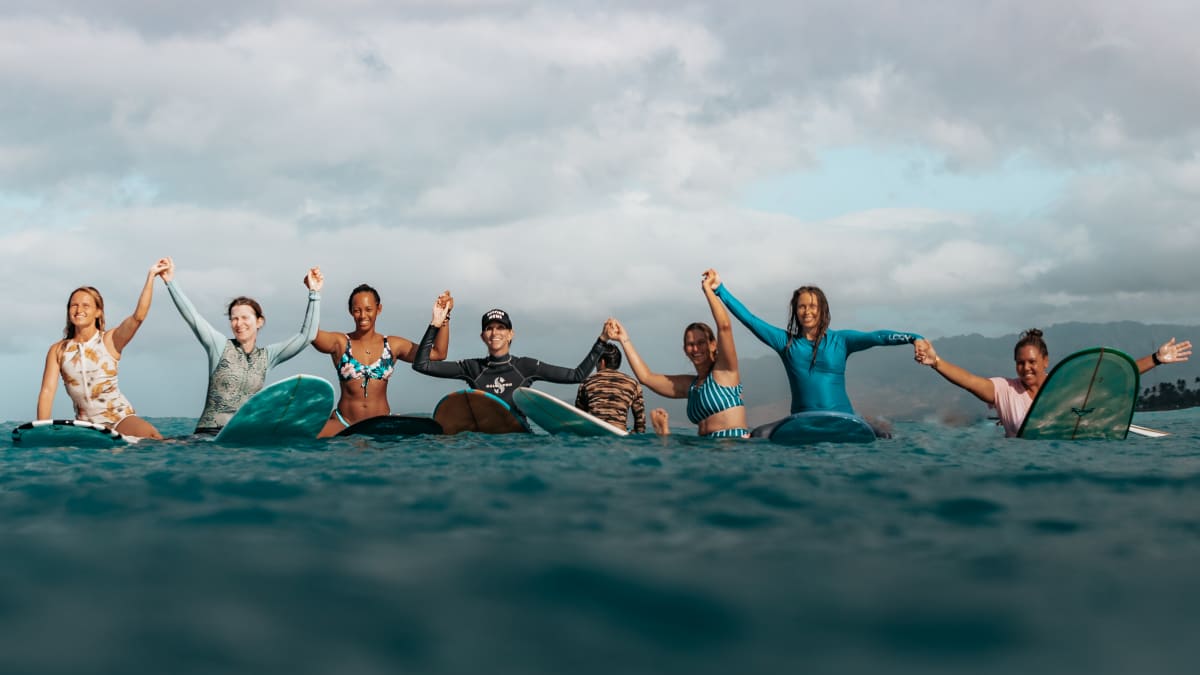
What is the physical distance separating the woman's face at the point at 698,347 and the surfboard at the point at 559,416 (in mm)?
1073

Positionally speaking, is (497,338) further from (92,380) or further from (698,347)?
(92,380)

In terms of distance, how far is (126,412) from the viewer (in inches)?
371

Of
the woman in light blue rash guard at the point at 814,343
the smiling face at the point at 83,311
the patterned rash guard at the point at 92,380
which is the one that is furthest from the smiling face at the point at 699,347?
the smiling face at the point at 83,311

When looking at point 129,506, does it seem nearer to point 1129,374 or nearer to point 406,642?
point 406,642

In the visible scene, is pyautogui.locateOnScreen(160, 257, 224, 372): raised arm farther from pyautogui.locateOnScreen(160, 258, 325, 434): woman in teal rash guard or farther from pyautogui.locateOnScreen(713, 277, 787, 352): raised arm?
pyautogui.locateOnScreen(713, 277, 787, 352): raised arm

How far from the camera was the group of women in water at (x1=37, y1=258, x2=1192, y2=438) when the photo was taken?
8805 millimetres

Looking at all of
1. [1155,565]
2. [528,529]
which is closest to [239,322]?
[528,529]

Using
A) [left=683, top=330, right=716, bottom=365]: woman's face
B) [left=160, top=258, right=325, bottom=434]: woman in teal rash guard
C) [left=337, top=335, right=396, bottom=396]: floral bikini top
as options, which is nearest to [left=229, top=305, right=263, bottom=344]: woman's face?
[left=160, top=258, right=325, bottom=434]: woman in teal rash guard

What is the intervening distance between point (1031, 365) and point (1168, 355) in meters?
1.53

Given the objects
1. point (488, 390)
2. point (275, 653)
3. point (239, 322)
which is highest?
point (239, 322)

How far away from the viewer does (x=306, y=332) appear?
9.67 metres

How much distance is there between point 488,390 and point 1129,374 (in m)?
6.79

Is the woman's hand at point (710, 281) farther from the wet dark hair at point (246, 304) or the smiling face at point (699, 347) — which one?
the wet dark hair at point (246, 304)

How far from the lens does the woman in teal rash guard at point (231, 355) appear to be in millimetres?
9219
